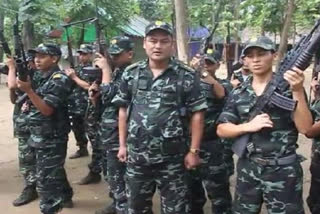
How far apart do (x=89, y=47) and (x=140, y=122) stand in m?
3.80

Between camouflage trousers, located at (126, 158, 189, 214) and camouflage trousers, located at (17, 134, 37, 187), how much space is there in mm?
1947

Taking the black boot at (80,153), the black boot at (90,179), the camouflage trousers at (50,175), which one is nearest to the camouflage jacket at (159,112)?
the camouflage trousers at (50,175)

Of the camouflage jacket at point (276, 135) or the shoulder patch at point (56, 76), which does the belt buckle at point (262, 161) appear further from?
the shoulder patch at point (56, 76)

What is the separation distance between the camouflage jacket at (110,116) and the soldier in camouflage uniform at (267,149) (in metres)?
1.40

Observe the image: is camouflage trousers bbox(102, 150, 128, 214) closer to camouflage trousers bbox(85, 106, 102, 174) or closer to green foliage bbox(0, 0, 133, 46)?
camouflage trousers bbox(85, 106, 102, 174)

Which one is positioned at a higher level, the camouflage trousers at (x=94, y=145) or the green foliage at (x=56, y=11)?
the green foliage at (x=56, y=11)

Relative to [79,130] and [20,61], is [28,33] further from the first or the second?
[20,61]

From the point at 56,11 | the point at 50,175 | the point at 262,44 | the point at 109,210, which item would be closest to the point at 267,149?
the point at 262,44

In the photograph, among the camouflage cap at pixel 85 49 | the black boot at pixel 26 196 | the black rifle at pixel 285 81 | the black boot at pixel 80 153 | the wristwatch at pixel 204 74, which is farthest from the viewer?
the black boot at pixel 80 153

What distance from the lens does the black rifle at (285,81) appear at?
2665mm

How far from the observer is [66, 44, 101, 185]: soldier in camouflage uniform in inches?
189

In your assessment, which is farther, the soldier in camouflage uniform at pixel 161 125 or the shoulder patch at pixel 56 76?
the shoulder patch at pixel 56 76

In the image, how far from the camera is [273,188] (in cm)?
288

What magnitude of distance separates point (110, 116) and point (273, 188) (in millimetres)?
1869
